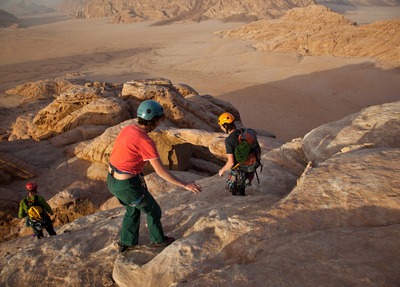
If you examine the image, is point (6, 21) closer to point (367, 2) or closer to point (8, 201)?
point (8, 201)

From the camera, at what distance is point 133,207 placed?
282cm

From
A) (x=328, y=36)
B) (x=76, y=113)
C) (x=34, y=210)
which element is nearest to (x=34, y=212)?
(x=34, y=210)

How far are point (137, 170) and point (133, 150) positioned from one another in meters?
0.28

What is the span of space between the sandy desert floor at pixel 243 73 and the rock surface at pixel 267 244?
485 inches

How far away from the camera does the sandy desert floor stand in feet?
59.8

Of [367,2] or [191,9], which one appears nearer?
[191,9]

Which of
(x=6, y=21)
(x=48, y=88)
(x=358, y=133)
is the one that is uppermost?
(x=6, y=21)

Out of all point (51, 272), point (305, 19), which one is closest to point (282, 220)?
point (51, 272)

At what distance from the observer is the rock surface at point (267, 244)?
1951mm

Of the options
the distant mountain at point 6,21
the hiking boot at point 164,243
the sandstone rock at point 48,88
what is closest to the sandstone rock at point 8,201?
the hiking boot at point 164,243

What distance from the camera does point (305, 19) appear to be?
33031mm

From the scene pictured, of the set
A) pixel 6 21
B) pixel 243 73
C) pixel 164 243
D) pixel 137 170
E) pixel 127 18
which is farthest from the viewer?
pixel 127 18

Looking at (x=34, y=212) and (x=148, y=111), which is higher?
(x=148, y=111)

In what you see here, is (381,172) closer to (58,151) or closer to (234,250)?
(234,250)
